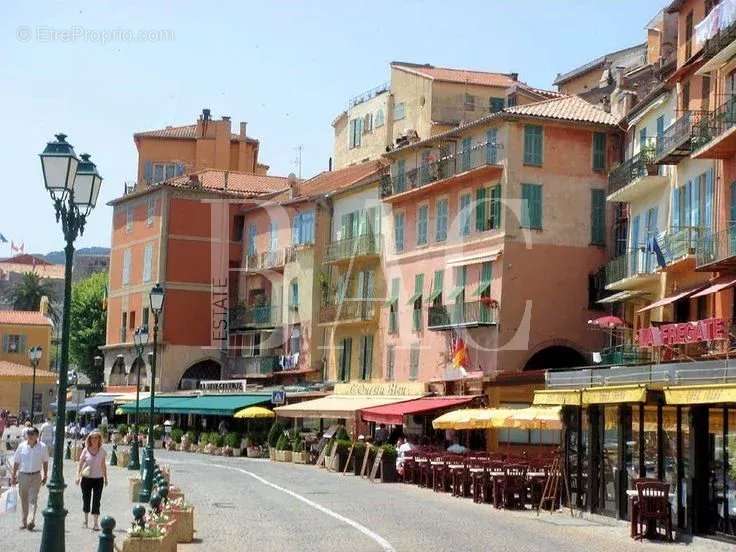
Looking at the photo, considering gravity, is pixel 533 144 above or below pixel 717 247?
above

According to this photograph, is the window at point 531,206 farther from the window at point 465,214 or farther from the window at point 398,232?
the window at point 398,232

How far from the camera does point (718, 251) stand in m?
30.2

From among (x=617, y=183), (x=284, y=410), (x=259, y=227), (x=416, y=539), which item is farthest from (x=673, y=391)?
(x=259, y=227)

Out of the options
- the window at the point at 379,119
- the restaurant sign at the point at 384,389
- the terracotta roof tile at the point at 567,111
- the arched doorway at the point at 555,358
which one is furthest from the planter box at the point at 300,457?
the window at the point at 379,119

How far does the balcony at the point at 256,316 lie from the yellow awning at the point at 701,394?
46564mm

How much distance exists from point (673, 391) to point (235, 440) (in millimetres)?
39562

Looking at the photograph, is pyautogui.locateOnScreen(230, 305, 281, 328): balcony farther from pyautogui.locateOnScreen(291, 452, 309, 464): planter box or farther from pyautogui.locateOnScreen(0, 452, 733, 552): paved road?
pyautogui.locateOnScreen(0, 452, 733, 552): paved road

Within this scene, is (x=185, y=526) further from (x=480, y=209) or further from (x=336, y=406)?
(x=480, y=209)

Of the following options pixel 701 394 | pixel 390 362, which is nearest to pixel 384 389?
pixel 390 362

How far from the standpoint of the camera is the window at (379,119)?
6775 centimetres

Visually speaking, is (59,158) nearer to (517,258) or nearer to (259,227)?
(517,258)

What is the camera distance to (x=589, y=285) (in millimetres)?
47938

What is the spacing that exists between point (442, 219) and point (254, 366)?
66.0ft

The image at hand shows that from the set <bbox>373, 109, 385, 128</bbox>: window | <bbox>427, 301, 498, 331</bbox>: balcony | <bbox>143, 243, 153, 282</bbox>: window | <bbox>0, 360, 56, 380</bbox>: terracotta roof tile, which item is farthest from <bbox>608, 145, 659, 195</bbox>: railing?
<bbox>0, 360, 56, 380</bbox>: terracotta roof tile
